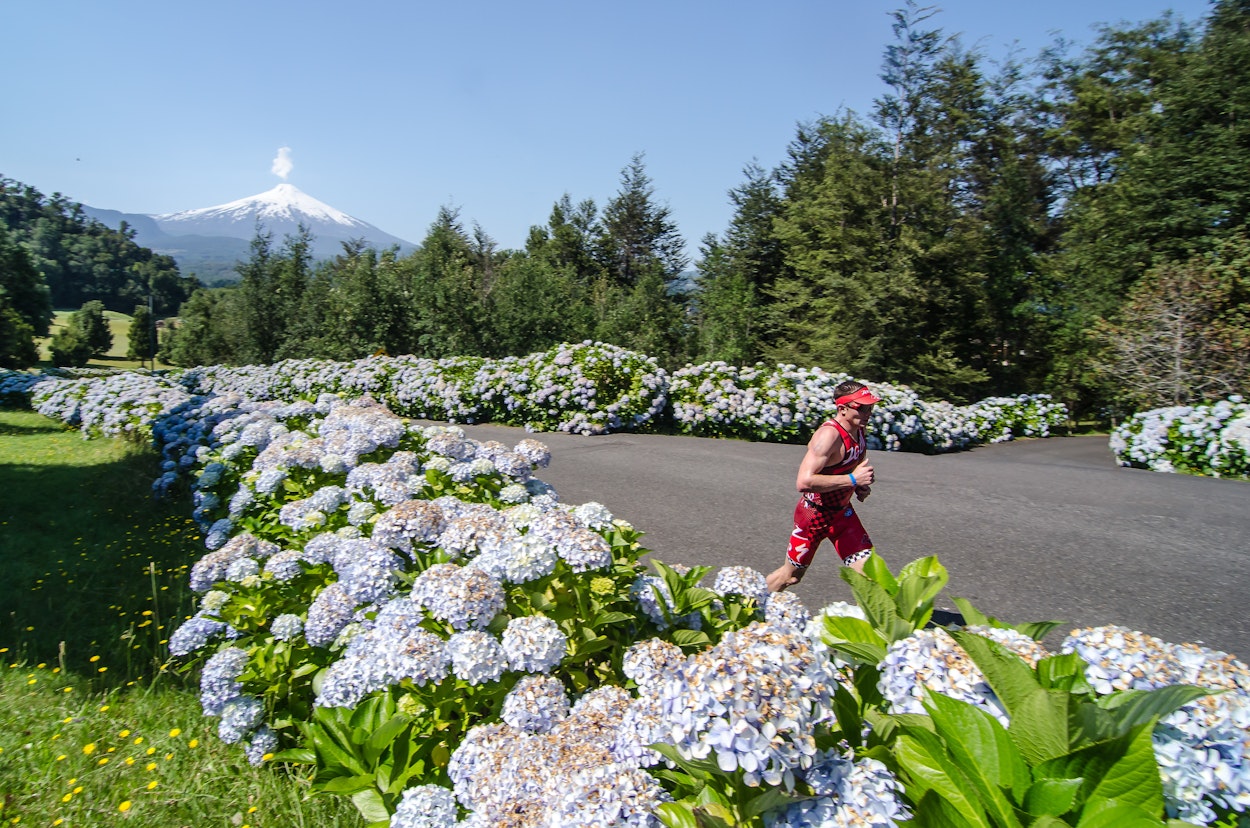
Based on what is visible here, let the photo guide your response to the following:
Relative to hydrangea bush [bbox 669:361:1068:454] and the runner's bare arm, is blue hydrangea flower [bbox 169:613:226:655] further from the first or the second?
hydrangea bush [bbox 669:361:1068:454]

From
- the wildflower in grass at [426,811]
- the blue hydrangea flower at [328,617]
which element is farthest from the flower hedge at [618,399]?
the wildflower in grass at [426,811]

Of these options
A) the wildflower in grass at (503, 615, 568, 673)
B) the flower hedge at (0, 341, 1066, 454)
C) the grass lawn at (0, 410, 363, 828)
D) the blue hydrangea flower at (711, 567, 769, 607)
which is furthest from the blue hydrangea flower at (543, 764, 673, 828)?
the flower hedge at (0, 341, 1066, 454)

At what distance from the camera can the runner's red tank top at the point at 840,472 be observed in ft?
15.6

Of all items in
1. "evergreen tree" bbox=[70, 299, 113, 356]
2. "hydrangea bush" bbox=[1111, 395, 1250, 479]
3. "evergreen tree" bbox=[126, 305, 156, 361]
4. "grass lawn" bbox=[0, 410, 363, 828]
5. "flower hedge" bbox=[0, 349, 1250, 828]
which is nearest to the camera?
"flower hedge" bbox=[0, 349, 1250, 828]

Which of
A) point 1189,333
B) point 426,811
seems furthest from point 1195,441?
point 426,811

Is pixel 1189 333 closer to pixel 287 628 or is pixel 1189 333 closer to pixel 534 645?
pixel 534 645

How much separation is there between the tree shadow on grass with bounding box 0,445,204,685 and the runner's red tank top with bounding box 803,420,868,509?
3.89m

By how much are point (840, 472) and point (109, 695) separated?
4.28 metres

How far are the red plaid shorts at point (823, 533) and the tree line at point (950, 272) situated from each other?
13.5 m

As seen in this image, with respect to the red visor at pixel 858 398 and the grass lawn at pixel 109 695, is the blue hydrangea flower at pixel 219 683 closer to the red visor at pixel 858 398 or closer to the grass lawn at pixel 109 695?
the grass lawn at pixel 109 695

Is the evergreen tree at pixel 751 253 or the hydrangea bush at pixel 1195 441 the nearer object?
the hydrangea bush at pixel 1195 441

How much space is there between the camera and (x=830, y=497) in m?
4.75

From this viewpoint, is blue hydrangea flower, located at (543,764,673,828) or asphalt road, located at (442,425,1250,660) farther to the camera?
asphalt road, located at (442,425,1250,660)

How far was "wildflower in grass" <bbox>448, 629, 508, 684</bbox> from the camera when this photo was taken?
221cm
